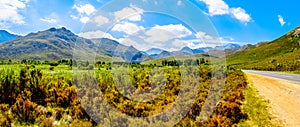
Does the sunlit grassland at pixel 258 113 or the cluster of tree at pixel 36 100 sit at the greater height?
the cluster of tree at pixel 36 100

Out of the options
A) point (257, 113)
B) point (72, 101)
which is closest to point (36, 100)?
point (72, 101)

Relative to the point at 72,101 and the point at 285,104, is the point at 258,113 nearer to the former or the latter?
the point at 285,104

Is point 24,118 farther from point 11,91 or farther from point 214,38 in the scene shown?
point 214,38

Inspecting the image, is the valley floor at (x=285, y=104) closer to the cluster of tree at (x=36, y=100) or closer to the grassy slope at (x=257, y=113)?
the grassy slope at (x=257, y=113)

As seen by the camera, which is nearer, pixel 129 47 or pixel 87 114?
pixel 87 114

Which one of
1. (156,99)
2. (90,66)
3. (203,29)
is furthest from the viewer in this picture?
(90,66)

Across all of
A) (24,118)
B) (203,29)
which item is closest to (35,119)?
(24,118)

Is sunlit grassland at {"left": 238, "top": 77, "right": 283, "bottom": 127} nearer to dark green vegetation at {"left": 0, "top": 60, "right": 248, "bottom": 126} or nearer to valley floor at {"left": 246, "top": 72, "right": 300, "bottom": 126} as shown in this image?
valley floor at {"left": 246, "top": 72, "right": 300, "bottom": 126}

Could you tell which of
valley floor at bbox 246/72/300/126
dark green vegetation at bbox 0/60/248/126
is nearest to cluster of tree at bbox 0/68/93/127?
dark green vegetation at bbox 0/60/248/126

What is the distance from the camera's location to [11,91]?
13.3 m

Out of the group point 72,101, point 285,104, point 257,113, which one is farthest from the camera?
point 285,104

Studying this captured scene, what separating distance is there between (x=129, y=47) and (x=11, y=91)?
5932 millimetres

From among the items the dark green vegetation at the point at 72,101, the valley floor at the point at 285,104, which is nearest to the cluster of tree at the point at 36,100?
the dark green vegetation at the point at 72,101

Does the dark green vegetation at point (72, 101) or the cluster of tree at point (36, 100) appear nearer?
the cluster of tree at point (36, 100)
